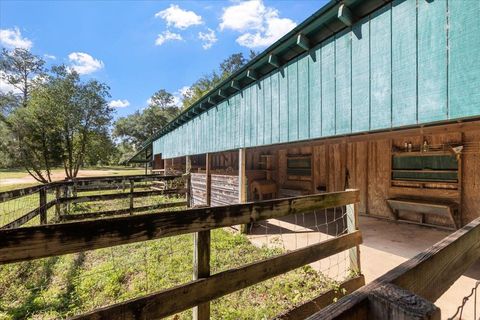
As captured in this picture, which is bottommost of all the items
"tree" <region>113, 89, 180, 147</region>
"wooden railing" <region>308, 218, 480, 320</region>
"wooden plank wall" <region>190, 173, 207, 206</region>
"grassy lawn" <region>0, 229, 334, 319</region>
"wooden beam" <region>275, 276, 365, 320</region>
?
"grassy lawn" <region>0, 229, 334, 319</region>

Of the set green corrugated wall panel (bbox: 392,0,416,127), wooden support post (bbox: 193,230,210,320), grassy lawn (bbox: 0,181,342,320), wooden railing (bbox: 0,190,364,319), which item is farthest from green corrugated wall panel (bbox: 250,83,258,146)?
wooden support post (bbox: 193,230,210,320)

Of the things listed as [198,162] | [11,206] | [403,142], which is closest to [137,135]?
[198,162]

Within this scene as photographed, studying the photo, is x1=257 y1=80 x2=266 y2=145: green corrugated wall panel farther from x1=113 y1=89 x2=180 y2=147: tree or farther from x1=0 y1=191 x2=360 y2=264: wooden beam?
x1=113 y1=89 x2=180 y2=147: tree

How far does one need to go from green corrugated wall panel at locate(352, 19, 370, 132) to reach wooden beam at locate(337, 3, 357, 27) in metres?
0.11

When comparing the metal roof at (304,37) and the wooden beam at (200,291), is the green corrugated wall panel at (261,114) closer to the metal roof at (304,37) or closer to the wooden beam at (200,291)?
the metal roof at (304,37)

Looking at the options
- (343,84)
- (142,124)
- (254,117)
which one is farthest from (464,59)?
(142,124)

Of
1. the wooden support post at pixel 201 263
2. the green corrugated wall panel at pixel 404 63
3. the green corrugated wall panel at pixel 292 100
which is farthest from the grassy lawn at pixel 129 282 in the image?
the green corrugated wall panel at pixel 404 63

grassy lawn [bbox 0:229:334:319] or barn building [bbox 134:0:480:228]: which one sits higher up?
barn building [bbox 134:0:480:228]

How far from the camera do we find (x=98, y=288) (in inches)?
150

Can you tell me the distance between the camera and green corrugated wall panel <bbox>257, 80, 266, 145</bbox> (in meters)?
5.60

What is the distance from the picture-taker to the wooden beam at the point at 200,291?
1.31 meters

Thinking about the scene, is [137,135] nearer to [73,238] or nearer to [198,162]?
[198,162]

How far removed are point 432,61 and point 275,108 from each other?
111 inches

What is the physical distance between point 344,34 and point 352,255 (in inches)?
123
